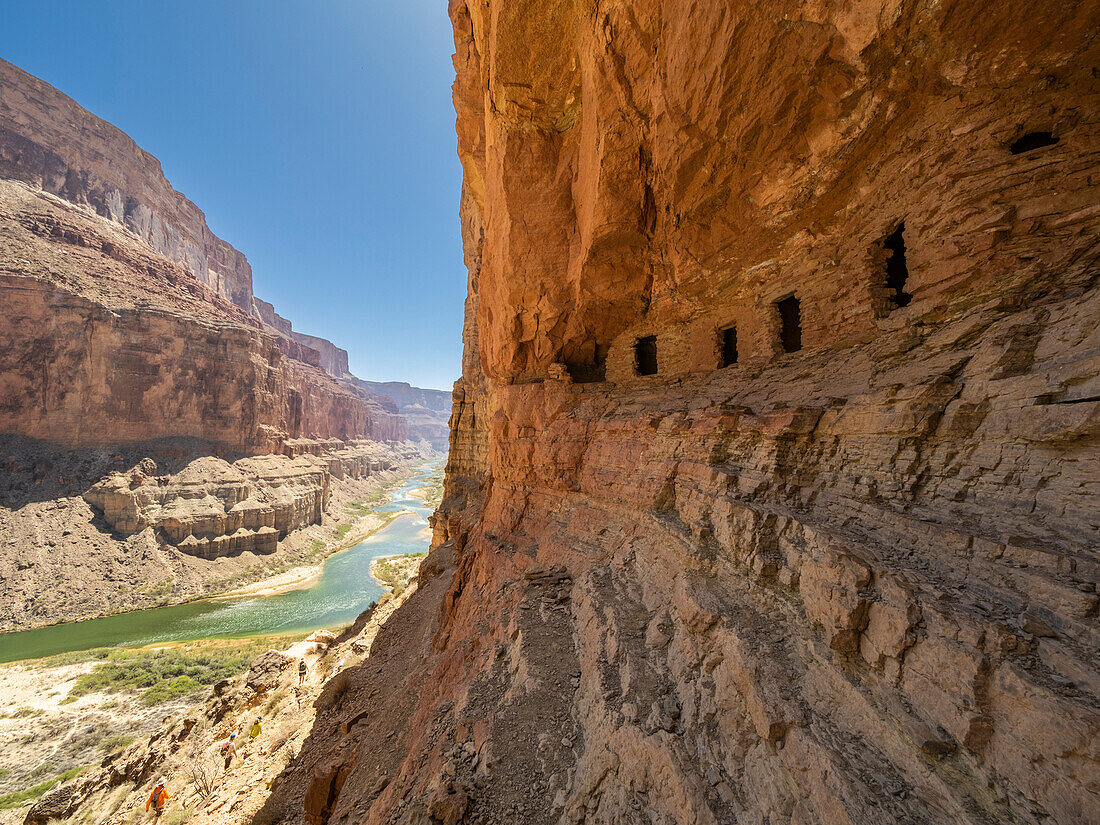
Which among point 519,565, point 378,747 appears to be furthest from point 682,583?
point 378,747

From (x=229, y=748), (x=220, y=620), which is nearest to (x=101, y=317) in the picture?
(x=220, y=620)

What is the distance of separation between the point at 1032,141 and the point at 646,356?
7120 mm

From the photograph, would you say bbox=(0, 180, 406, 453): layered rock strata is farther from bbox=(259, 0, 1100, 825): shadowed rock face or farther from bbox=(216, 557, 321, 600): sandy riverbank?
bbox=(259, 0, 1100, 825): shadowed rock face

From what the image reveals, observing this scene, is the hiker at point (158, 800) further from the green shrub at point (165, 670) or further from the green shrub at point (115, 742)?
the green shrub at point (165, 670)

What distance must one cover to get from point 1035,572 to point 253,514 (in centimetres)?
5225

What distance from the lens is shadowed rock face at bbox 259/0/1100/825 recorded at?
8.46ft

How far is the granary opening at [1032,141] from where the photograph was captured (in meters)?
4.43

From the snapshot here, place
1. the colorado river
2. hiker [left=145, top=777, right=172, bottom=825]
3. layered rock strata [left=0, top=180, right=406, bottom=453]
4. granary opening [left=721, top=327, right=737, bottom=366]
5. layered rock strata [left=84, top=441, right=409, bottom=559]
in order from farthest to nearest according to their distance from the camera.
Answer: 1. layered rock strata [left=0, top=180, right=406, bottom=453]
2. layered rock strata [left=84, top=441, right=409, bottom=559]
3. the colorado river
4. hiker [left=145, top=777, right=172, bottom=825]
5. granary opening [left=721, top=327, right=737, bottom=366]

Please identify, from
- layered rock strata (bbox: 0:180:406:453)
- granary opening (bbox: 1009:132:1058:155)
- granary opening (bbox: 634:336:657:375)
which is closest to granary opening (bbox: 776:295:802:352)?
granary opening (bbox: 1009:132:1058:155)

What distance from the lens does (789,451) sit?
4.95m

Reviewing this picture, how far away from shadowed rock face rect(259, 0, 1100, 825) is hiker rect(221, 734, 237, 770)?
4.45m

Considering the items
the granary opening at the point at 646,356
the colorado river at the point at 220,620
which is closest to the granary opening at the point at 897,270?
the granary opening at the point at 646,356

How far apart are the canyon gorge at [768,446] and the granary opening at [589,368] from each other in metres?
0.07

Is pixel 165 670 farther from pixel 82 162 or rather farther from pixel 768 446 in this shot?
pixel 82 162
